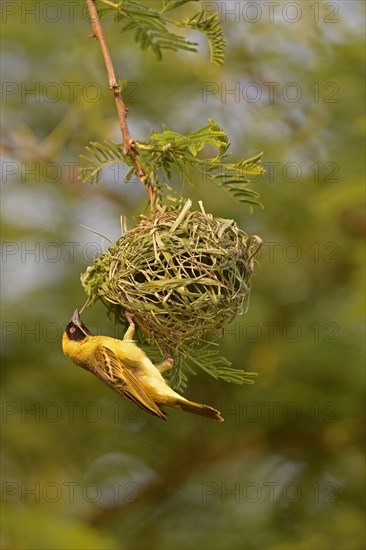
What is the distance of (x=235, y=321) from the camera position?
6234 mm

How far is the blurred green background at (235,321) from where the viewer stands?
6281mm

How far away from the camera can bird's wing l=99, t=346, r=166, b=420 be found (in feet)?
8.82

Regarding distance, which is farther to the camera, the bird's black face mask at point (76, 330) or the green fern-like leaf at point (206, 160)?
the bird's black face mask at point (76, 330)

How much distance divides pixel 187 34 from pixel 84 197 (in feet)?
5.39

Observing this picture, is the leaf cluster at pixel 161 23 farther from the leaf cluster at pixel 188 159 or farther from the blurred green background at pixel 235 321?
the blurred green background at pixel 235 321

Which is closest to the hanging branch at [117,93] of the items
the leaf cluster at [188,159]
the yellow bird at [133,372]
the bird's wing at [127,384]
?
the leaf cluster at [188,159]

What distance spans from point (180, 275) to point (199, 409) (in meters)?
0.40

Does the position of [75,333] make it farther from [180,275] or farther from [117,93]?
[117,93]

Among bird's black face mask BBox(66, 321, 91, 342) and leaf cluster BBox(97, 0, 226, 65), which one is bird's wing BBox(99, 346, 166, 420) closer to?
bird's black face mask BBox(66, 321, 91, 342)

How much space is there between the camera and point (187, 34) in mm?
6559

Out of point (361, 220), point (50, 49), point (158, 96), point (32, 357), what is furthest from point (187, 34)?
point (32, 357)

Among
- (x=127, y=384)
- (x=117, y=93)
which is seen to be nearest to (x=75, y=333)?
(x=127, y=384)

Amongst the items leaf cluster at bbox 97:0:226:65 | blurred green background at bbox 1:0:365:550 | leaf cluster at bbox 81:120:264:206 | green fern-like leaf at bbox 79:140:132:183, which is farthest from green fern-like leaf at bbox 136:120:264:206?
blurred green background at bbox 1:0:365:550

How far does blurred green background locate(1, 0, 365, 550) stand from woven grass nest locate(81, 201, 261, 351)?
3330mm
